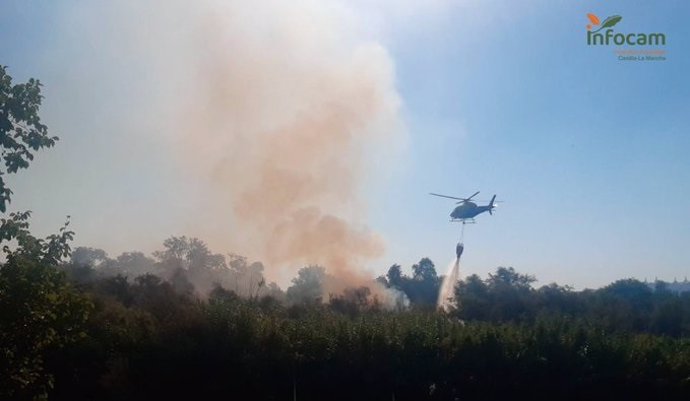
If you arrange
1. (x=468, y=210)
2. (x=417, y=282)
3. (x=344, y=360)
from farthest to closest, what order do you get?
(x=417, y=282) < (x=468, y=210) < (x=344, y=360)

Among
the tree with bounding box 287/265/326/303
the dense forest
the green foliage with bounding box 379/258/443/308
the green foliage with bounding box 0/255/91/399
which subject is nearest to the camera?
the green foliage with bounding box 0/255/91/399

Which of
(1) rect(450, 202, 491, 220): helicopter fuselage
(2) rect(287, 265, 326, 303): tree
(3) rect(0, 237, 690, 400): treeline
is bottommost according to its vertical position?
Answer: (3) rect(0, 237, 690, 400): treeline

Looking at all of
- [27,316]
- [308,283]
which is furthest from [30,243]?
[308,283]

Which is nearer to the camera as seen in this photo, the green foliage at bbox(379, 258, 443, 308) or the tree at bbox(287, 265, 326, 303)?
the tree at bbox(287, 265, 326, 303)

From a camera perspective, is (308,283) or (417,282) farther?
(417,282)

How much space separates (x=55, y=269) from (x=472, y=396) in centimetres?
1364

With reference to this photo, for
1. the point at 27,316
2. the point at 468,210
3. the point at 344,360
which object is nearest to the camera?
the point at 27,316

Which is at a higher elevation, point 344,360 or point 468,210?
point 468,210

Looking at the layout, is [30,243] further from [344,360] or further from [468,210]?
[468,210]

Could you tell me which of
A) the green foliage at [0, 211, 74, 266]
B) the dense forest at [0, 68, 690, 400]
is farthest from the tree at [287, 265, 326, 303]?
the green foliage at [0, 211, 74, 266]

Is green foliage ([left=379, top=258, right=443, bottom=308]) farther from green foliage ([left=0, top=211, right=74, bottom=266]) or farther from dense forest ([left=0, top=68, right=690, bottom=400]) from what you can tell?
green foliage ([left=0, top=211, right=74, bottom=266])

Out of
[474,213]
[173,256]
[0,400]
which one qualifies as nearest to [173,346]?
[0,400]

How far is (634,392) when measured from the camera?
18.8 m

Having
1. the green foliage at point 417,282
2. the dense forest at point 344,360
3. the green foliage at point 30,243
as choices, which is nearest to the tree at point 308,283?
the green foliage at point 417,282
